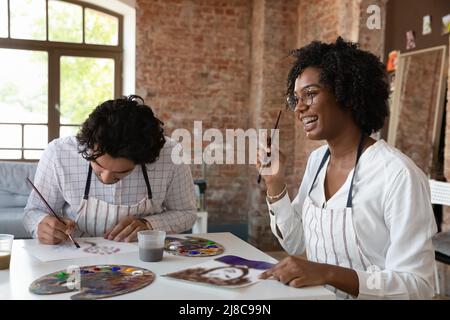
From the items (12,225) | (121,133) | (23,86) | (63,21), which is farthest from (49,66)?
(121,133)

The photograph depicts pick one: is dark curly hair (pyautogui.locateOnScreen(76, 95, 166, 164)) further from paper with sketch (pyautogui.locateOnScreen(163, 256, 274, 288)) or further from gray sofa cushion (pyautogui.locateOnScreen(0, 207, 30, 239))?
gray sofa cushion (pyautogui.locateOnScreen(0, 207, 30, 239))

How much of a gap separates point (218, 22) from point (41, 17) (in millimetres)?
1979

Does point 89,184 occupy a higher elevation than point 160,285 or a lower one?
higher

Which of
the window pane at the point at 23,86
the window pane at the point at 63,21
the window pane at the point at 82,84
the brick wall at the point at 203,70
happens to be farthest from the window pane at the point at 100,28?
the window pane at the point at 23,86

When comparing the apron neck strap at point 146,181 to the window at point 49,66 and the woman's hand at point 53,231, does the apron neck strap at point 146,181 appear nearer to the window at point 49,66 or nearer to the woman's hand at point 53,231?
the woman's hand at point 53,231

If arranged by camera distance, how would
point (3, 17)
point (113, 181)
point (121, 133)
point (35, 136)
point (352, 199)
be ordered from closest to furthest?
point (352, 199)
point (121, 133)
point (113, 181)
point (3, 17)
point (35, 136)

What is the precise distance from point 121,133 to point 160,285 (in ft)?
2.32

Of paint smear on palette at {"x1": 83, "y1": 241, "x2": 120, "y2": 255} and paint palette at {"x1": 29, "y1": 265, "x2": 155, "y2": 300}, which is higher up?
paint smear on palette at {"x1": 83, "y1": 241, "x2": 120, "y2": 255}

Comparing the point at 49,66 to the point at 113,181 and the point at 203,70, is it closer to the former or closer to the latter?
the point at 203,70

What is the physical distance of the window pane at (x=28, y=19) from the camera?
17.1ft

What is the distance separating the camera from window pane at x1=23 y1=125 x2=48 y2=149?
5.38 m

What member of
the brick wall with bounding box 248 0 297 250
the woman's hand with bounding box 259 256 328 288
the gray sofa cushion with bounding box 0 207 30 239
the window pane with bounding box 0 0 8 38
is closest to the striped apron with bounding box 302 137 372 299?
the woman's hand with bounding box 259 256 328 288

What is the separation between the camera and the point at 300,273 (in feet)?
4.32

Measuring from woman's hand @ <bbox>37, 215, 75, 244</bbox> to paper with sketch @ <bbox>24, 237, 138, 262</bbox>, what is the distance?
0.9 inches
